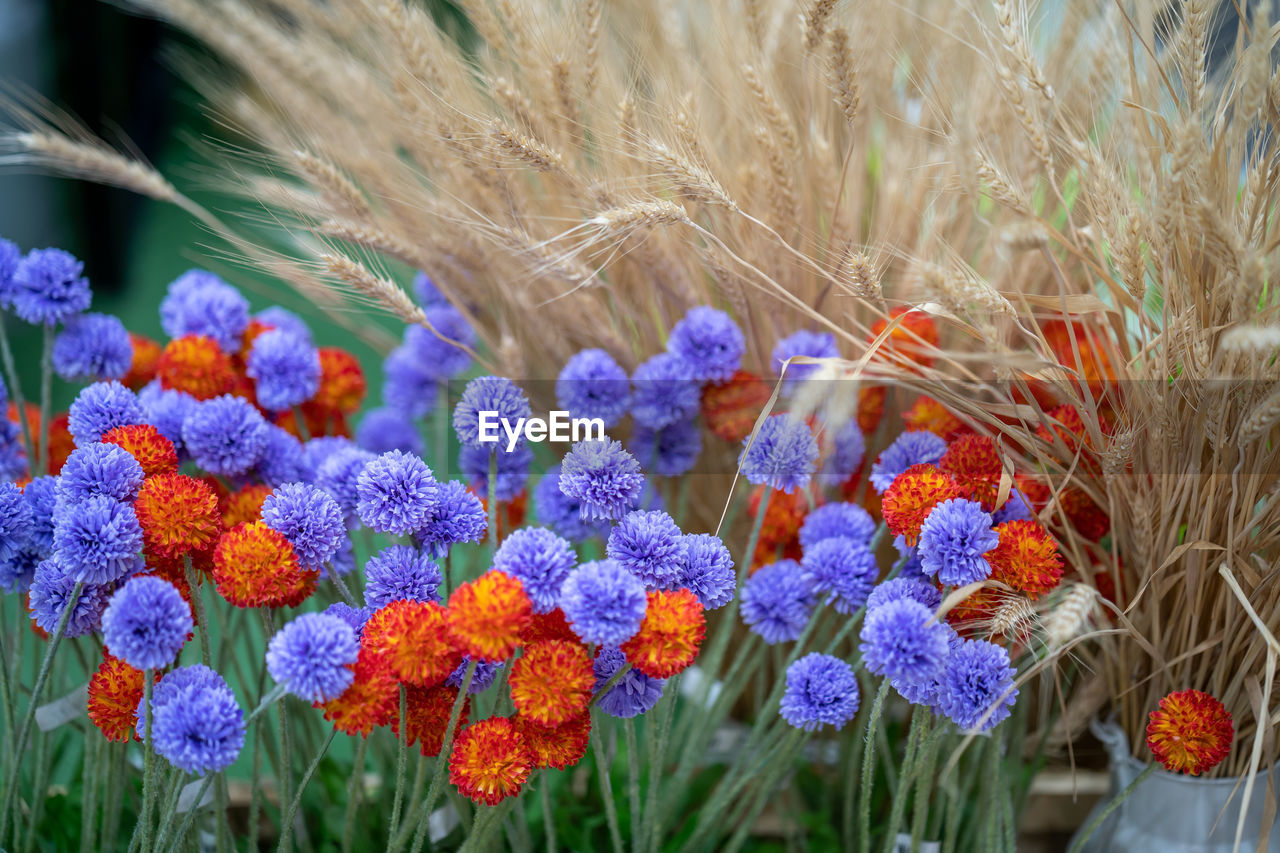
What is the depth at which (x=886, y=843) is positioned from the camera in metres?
0.48

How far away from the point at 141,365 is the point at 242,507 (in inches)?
8.2

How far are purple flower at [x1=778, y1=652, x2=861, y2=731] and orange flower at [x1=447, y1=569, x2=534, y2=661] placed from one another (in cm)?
15

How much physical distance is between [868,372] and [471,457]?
0.27m

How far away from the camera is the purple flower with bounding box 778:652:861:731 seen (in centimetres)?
43

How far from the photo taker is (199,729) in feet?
1.18

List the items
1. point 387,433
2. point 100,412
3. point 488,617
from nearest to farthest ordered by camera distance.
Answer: point 488,617, point 100,412, point 387,433

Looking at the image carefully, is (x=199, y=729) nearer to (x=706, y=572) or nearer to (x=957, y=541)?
(x=706, y=572)

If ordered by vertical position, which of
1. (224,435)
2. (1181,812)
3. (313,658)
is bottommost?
(1181,812)

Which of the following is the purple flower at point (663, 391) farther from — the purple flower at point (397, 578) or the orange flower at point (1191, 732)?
the orange flower at point (1191, 732)

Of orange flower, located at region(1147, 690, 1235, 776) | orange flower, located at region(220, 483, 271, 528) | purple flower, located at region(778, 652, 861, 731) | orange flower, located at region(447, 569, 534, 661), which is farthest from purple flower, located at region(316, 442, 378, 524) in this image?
orange flower, located at region(1147, 690, 1235, 776)

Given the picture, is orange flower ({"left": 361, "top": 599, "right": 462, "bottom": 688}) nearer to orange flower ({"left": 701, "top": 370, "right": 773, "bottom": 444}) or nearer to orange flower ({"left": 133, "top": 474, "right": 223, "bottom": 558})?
orange flower ({"left": 133, "top": 474, "right": 223, "bottom": 558})

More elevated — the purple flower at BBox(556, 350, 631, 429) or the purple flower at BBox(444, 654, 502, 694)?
the purple flower at BBox(556, 350, 631, 429)

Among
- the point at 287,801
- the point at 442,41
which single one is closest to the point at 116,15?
the point at 442,41

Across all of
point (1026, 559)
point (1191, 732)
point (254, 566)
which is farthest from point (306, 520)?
point (1191, 732)
